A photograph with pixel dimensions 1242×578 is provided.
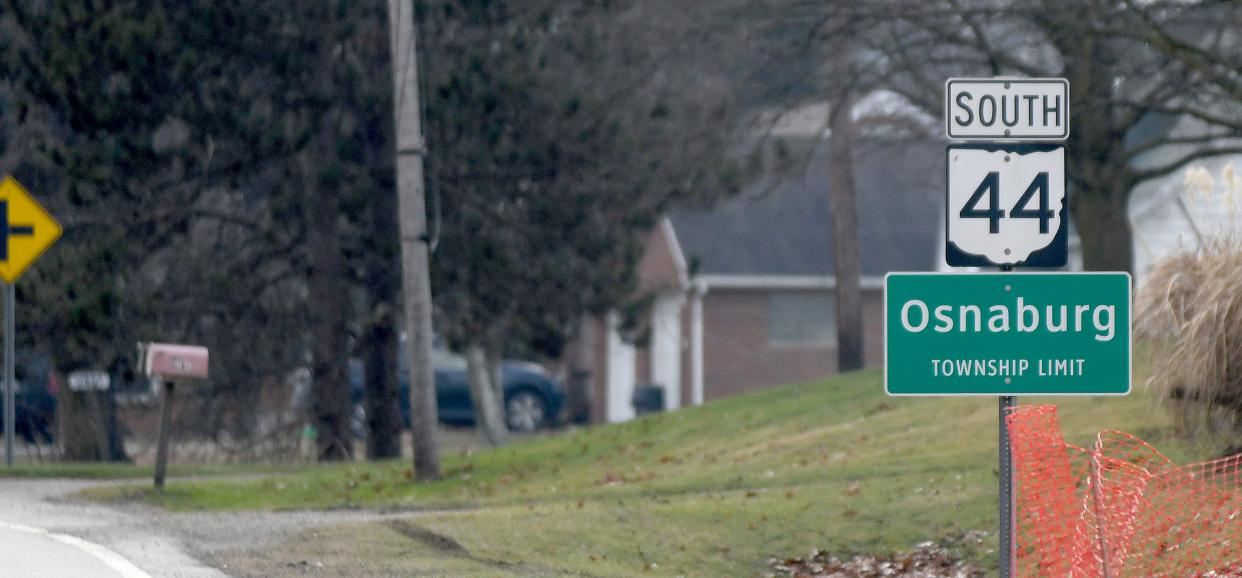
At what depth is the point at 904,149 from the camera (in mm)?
24359

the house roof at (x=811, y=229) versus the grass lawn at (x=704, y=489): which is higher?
the house roof at (x=811, y=229)

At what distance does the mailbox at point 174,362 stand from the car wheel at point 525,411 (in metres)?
18.9

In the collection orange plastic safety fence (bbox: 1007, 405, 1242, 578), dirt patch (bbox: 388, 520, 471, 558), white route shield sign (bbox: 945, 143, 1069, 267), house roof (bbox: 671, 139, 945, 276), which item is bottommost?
dirt patch (bbox: 388, 520, 471, 558)

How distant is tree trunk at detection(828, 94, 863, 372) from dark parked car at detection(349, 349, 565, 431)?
359 inches

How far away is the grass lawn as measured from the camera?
10.4 m

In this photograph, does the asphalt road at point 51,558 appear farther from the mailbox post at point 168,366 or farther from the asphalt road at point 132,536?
the mailbox post at point 168,366

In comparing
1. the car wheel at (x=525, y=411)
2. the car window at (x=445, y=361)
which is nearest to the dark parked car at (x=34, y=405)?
the car window at (x=445, y=361)

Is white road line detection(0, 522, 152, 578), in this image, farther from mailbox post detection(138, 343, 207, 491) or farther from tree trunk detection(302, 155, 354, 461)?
tree trunk detection(302, 155, 354, 461)

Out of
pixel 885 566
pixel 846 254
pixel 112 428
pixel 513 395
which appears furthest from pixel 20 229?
pixel 513 395

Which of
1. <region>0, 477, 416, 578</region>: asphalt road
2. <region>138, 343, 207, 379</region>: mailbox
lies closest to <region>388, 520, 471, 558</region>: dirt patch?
<region>0, 477, 416, 578</region>: asphalt road

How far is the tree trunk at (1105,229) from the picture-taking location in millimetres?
20156

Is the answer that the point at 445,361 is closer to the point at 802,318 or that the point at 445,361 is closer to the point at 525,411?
the point at 525,411

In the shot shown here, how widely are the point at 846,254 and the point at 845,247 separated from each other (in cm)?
11

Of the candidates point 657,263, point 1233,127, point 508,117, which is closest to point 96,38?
point 508,117
